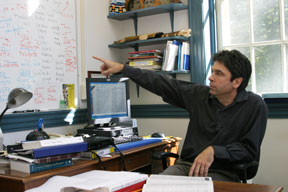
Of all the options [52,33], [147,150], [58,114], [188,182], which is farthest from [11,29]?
[188,182]

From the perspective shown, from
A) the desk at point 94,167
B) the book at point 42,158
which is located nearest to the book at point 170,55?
the desk at point 94,167

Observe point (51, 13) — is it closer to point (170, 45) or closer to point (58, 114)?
point (58, 114)

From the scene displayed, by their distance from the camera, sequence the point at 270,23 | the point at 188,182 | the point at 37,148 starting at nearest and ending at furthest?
the point at 188,182
the point at 37,148
the point at 270,23

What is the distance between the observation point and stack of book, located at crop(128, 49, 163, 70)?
3.21m

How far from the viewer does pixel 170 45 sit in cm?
313

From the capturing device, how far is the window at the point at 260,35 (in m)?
2.96

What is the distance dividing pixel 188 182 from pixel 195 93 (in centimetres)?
101

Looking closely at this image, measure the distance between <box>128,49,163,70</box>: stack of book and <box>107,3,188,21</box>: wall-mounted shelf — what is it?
43cm

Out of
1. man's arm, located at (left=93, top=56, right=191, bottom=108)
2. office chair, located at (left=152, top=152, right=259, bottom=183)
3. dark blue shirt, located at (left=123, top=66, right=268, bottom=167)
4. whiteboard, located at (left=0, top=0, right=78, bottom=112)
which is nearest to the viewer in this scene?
office chair, located at (left=152, top=152, right=259, bottom=183)

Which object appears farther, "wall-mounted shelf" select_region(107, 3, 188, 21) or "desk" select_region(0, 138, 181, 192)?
"wall-mounted shelf" select_region(107, 3, 188, 21)

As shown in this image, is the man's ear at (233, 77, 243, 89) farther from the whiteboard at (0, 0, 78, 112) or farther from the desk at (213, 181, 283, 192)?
the whiteboard at (0, 0, 78, 112)

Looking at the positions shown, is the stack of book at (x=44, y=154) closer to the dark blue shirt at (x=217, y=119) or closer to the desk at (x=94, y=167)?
the desk at (x=94, y=167)

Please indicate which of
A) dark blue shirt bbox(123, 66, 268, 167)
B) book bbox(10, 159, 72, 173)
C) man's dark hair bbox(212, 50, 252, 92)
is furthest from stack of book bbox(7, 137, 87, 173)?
man's dark hair bbox(212, 50, 252, 92)

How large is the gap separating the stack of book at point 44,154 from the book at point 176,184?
61cm
